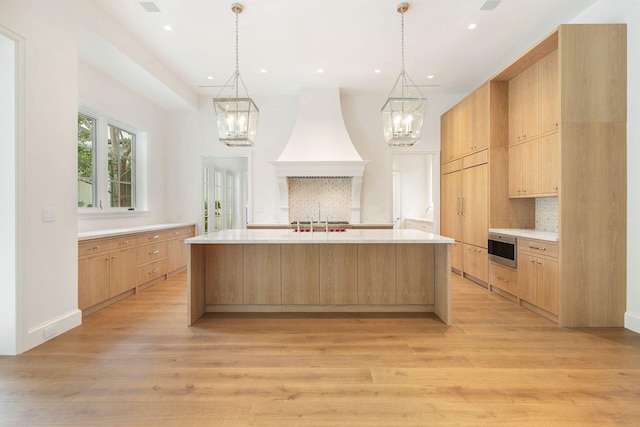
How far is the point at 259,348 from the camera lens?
2.64 m

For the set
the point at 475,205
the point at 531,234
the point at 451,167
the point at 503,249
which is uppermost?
the point at 451,167

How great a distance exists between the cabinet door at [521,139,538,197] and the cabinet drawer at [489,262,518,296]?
0.94 metres

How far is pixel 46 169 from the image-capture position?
9.12 feet

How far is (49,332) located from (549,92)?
533cm

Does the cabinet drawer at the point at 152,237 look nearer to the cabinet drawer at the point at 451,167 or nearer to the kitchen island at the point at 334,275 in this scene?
the kitchen island at the point at 334,275

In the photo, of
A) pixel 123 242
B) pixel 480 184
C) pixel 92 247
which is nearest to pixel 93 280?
Result: pixel 92 247

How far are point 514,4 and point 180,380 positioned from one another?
4.62 meters

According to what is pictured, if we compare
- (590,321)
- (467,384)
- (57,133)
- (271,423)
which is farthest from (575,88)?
(57,133)

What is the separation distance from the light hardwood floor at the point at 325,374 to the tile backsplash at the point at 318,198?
324cm

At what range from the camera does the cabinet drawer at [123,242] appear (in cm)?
384

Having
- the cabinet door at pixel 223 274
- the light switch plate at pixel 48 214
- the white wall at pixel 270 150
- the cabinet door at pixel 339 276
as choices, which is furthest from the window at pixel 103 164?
the cabinet door at pixel 339 276

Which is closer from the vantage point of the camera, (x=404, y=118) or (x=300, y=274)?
(x=404, y=118)

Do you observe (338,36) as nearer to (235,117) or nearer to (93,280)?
(235,117)

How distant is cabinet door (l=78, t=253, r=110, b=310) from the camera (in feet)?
11.0
